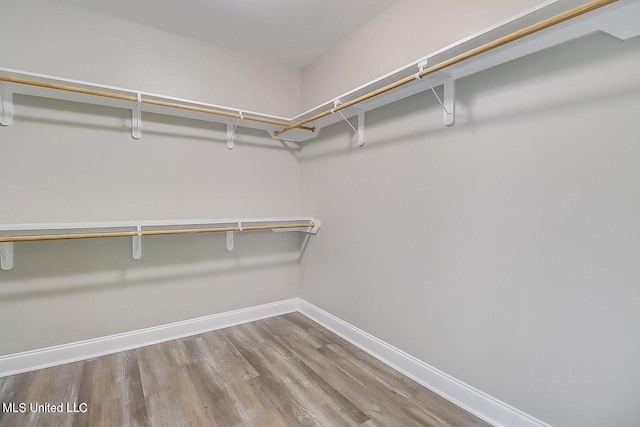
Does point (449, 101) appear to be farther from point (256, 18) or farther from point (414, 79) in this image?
point (256, 18)

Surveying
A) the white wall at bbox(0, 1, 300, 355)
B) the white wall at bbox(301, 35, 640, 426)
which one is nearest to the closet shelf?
the white wall at bbox(0, 1, 300, 355)

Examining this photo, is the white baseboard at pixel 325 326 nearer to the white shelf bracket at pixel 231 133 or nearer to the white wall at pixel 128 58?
the white shelf bracket at pixel 231 133

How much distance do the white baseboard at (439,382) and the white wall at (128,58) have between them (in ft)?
7.18

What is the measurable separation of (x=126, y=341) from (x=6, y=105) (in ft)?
5.77

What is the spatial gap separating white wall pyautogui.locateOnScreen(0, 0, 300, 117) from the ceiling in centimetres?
9

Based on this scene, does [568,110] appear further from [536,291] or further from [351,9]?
[351,9]

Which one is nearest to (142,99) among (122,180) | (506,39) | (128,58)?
(128,58)

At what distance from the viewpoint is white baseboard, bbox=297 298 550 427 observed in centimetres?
145

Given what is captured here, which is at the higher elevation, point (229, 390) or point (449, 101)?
point (449, 101)

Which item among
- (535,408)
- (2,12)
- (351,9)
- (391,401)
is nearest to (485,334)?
(535,408)

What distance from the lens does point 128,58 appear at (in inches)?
87.2

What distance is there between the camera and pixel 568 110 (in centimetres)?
126

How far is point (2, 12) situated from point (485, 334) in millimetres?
3445

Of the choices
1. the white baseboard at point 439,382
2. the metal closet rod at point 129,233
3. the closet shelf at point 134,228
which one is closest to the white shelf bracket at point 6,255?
the closet shelf at point 134,228
